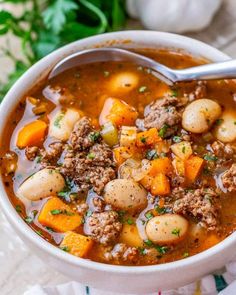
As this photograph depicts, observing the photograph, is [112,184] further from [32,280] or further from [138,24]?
[138,24]

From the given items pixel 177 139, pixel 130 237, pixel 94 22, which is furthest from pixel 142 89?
pixel 94 22

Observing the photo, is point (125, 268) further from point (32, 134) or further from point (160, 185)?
point (32, 134)

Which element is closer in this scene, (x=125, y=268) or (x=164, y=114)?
(x=125, y=268)

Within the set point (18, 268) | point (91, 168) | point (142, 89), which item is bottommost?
point (18, 268)

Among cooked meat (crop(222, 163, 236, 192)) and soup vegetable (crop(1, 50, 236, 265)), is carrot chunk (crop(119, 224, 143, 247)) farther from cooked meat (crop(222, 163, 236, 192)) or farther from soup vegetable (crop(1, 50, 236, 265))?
cooked meat (crop(222, 163, 236, 192))

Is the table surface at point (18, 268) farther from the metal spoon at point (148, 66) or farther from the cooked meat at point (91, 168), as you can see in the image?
the metal spoon at point (148, 66)

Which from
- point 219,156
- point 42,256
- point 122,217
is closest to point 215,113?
point 219,156
